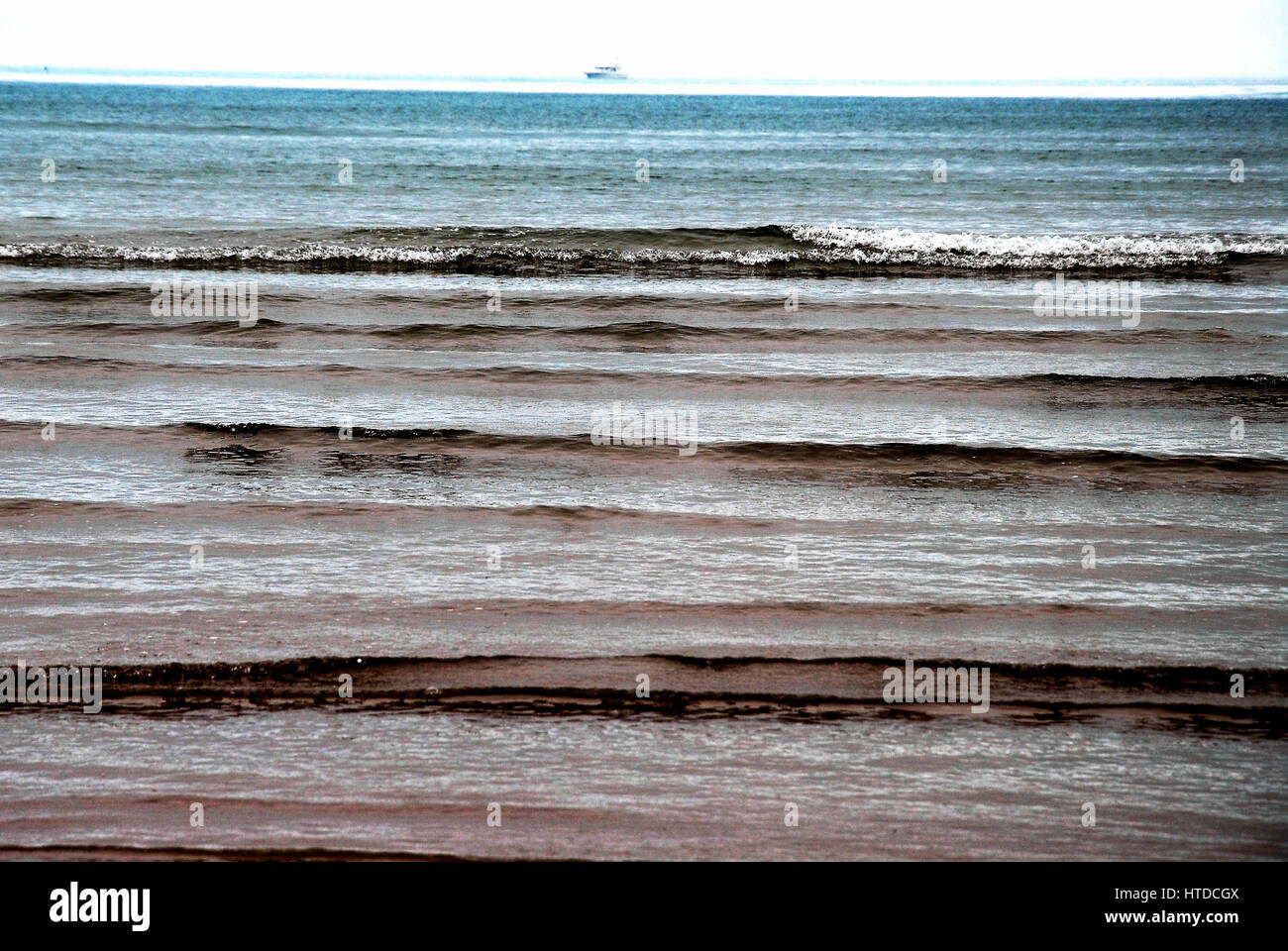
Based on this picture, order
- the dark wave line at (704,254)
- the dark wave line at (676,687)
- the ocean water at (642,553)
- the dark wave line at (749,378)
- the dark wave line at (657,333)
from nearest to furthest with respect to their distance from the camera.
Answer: the ocean water at (642,553), the dark wave line at (676,687), the dark wave line at (749,378), the dark wave line at (657,333), the dark wave line at (704,254)

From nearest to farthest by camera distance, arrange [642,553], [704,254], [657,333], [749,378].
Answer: [642,553]
[749,378]
[657,333]
[704,254]

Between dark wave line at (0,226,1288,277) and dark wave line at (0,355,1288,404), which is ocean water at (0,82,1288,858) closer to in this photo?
dark wave line at (0,355,1288,404)

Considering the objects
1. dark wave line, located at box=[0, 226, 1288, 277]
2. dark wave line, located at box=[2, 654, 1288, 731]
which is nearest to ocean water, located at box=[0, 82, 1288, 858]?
dark wave line, located at box=[2, 654, 1288, 731]

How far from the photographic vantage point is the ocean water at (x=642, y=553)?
14.0 ft

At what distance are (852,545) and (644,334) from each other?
→ 6.38 meters

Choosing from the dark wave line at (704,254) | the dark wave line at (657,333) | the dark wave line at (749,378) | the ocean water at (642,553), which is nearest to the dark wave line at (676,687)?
the ocean water at (642,553)

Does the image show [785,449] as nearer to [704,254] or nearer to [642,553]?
[642,553]

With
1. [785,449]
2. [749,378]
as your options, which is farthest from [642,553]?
[749,378]

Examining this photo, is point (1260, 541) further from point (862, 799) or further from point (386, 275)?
point (386, 275)

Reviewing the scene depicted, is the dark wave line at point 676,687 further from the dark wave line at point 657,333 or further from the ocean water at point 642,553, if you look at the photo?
the dark wave line at point 657,333

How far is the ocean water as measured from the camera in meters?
4.26

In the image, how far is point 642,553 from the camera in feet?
21.6

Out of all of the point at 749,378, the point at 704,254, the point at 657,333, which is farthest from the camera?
the point at 704,254

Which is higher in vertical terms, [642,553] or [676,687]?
[642,553]
